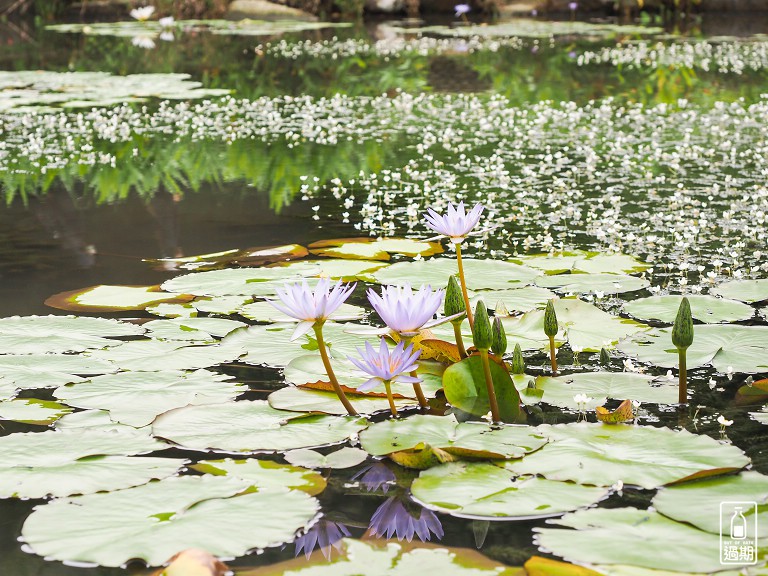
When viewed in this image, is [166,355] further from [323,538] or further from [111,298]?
[323,538]

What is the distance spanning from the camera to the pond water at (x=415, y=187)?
2061 millimetres

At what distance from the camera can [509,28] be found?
16297mm

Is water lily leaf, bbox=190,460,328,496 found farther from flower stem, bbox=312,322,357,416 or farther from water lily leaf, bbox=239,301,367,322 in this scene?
water lily leaf, bbox=239,301,367,322

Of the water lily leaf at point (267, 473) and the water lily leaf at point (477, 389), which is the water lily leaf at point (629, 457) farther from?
the water lily leaf at point (267, 473)

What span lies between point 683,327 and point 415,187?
9.92 feet

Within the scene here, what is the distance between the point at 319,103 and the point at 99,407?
643cm

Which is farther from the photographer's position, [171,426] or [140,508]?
[171,426]

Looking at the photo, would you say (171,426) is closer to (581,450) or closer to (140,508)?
(140,508)

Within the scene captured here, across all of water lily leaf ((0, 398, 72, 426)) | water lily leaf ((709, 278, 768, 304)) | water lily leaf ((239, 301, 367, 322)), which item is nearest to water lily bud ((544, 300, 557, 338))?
water lily leaf ((239, 301, 367, 322))

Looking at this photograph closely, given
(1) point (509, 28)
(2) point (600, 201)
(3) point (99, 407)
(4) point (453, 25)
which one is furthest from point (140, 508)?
(4) point (453, 25)

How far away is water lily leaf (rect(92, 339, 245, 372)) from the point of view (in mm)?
2617

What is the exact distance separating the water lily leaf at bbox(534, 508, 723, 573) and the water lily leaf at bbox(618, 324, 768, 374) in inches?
35.5

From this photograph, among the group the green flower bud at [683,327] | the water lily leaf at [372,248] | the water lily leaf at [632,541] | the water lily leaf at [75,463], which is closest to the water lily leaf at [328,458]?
the water lily leaf at [75,463]

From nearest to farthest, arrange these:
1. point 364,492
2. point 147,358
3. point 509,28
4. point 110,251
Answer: point 364,492, point 147,358, point 110,251, point 509,28
